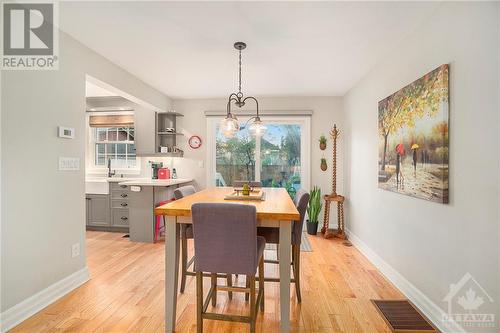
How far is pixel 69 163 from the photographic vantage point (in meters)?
2.50

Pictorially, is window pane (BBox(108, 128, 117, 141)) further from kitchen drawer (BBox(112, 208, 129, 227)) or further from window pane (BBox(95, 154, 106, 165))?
kitchen drawer (BBox(112, 208, 129, 227))

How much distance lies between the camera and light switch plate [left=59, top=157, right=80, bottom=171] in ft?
7.92

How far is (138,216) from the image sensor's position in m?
4.02

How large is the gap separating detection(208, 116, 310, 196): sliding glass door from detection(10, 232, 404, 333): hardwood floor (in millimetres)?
1817

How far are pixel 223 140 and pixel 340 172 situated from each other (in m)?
2.18

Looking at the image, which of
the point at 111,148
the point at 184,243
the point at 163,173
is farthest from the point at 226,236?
the point at 111,148

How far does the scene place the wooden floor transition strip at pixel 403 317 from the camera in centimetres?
195

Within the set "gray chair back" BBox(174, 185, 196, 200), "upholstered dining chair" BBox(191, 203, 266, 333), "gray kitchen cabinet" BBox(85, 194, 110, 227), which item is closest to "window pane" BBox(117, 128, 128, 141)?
"gray kitchen cabinet" BBox(85, 194, 110, 227)

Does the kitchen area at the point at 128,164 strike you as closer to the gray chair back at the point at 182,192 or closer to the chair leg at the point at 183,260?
the gray chair back at the point at 182,192

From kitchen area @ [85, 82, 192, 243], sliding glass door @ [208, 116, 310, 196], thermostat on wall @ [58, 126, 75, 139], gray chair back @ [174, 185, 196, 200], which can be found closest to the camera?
thermostat on wall @ [58, 126, 75, 139]

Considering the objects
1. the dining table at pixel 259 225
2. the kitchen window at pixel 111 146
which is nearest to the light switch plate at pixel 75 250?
the dining table at pixel 259 225

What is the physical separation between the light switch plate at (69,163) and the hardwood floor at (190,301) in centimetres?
115

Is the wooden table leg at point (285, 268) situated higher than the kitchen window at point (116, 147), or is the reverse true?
the kitchen window at point (116, 147)

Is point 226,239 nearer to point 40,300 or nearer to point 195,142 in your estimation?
point 40,300
